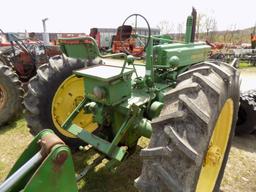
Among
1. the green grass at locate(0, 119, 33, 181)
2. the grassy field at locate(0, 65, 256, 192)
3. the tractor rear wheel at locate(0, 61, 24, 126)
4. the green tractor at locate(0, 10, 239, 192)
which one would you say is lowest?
the green grass at locate(0, 119, 33, 181)

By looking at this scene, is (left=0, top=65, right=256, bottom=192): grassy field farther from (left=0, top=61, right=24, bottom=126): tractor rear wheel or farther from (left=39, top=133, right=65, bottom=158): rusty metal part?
(left=39, top=133, right=65, bottom=158): rusty metal part

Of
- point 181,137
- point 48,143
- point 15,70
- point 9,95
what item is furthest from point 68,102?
point 15,70

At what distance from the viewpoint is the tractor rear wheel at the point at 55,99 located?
2.96 meters

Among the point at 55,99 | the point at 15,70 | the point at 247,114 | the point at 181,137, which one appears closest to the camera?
the point at 181,137

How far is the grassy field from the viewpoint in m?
2.74

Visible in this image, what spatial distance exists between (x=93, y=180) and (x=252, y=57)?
11.8 metres

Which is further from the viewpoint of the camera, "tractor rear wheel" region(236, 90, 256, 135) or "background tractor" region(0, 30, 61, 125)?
"background tractor" region(0, 30, 61, 125)

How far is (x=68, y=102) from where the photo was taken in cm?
304

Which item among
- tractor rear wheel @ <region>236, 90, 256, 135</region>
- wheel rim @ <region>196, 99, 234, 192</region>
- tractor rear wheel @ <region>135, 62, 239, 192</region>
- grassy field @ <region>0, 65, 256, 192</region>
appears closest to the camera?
tractor rear wheel @ <region>135, 62, 239, 192</region>

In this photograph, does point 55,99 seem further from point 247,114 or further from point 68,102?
point 247,114

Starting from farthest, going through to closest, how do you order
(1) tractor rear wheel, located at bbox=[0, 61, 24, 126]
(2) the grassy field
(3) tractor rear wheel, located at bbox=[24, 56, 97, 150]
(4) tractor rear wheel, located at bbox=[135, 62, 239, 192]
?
(1) tractor rear wheel, located at bbox=[0, 61, 24, 126] < (3) tractor rear wheel, located at bbox=[24, 56, 97, 150] < (2) the grassy field < (4) tractor rear wheel, located at bbox=[135, 62, 239, 192]

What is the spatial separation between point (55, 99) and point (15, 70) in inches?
146

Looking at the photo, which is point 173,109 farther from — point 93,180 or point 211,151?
point 93,180

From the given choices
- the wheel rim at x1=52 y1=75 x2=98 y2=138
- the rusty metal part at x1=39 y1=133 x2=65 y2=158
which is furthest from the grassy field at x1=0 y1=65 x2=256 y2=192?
the rusty metal part at x1=39 y1=133 x2=65 y2=158
